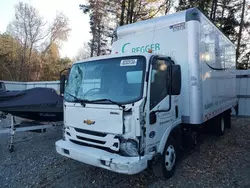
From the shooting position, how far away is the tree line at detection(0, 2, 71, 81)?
86.7ft

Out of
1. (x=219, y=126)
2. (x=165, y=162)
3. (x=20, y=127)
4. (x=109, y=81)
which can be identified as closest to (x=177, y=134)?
(x=165, y=162)

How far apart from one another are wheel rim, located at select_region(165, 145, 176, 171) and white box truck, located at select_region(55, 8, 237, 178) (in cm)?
2

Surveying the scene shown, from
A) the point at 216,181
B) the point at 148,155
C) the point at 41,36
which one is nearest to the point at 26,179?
the point at 148,155

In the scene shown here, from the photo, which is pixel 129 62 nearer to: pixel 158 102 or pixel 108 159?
pixel 158 102

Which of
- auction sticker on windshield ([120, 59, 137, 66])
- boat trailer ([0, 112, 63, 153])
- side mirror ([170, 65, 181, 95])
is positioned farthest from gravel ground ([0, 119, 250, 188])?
auction sticker on windshield ([120, 59, 137, 66])

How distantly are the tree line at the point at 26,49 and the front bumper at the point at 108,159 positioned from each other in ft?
87.0

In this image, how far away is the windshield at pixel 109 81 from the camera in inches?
131

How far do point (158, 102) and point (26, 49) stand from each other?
27255 millimetres

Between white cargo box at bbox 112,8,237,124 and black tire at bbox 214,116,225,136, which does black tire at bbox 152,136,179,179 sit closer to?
white cargo box at bbox 112,8,237,124

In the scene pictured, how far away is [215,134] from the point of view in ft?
23.3

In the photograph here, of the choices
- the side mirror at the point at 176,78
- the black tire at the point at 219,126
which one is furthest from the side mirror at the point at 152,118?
the black tire at the point at 219,126

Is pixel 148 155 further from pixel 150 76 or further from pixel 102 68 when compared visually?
pixel 102 68

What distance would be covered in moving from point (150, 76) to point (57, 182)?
8.18ft

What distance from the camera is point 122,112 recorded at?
315cm
